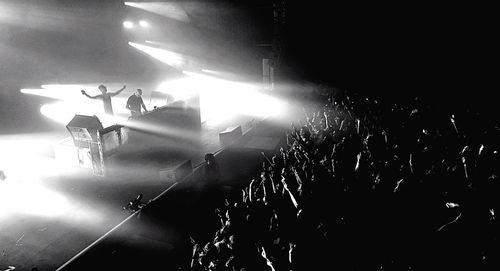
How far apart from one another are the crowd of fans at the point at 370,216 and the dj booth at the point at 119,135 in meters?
6.71

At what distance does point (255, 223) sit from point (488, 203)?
205 centimetres

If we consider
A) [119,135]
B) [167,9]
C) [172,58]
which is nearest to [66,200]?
[119,135]

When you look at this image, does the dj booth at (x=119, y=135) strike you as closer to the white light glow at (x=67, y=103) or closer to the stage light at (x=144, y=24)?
the white light glow at (x=67, y=103)

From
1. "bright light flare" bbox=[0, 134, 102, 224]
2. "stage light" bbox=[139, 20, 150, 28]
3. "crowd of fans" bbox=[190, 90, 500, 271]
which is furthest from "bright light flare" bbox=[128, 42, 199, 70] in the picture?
"crowd of fans" bbox=[190, 90, 500, 271]

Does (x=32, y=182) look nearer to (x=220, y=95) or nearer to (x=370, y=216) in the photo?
(x=370, y=216)

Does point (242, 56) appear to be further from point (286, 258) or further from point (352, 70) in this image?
point (286, 258)

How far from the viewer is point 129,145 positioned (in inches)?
400

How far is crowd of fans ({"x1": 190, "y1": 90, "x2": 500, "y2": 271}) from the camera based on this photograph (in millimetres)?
2443

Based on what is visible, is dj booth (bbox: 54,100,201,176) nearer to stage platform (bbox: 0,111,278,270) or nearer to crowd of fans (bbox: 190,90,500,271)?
stage platform (bbox: 0,111,278,270)

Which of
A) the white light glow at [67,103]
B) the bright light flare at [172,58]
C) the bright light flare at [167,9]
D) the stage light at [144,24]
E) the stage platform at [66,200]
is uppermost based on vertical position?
the bright light flare at [167,9]

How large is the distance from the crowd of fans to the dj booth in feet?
22.0

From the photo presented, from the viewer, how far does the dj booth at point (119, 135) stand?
9.05m

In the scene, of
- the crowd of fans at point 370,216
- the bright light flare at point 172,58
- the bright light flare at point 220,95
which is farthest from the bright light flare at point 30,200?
the bright light flare at point 172,58

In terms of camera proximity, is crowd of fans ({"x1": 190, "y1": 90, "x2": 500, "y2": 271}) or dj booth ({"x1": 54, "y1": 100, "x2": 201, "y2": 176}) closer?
crowd of fans ({"x1": 190, "y1": 90, "x2": 500, "y2": 271})
